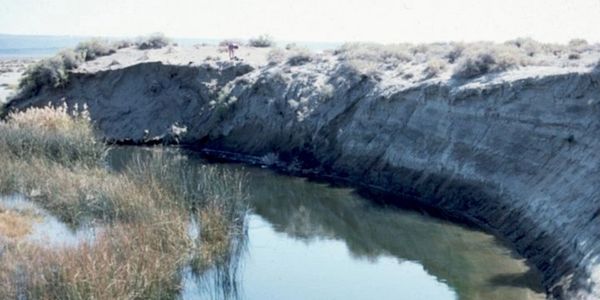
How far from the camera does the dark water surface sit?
15969 millimetres

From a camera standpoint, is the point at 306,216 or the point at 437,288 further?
the point at 306,216

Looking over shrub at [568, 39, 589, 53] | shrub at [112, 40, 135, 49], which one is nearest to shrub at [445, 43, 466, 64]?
shrub at [568, 39, 589, 53]

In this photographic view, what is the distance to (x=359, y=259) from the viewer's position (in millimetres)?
19234

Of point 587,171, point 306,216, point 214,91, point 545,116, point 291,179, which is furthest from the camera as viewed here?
point 214,91

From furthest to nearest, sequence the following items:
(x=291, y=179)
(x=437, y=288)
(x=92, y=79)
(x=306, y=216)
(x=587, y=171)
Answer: (x=92, y=79)
(x=291, y=179)
(x=306, y=216)
(x=587, y=171)
(x=437, y=288)

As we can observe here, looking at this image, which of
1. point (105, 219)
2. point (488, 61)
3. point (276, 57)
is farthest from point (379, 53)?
point (105, 219)

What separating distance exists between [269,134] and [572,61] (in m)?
14.6

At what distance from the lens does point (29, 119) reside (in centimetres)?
2572

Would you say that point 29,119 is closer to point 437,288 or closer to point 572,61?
point 437,288

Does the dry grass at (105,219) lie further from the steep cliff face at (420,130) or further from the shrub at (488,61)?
the shrub at (488,61)

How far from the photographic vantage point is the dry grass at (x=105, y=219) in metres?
12.2

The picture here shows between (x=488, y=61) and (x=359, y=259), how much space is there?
38.6ft

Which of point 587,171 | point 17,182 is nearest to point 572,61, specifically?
point 587,171

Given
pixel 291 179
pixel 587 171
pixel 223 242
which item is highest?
pixel 587 171
